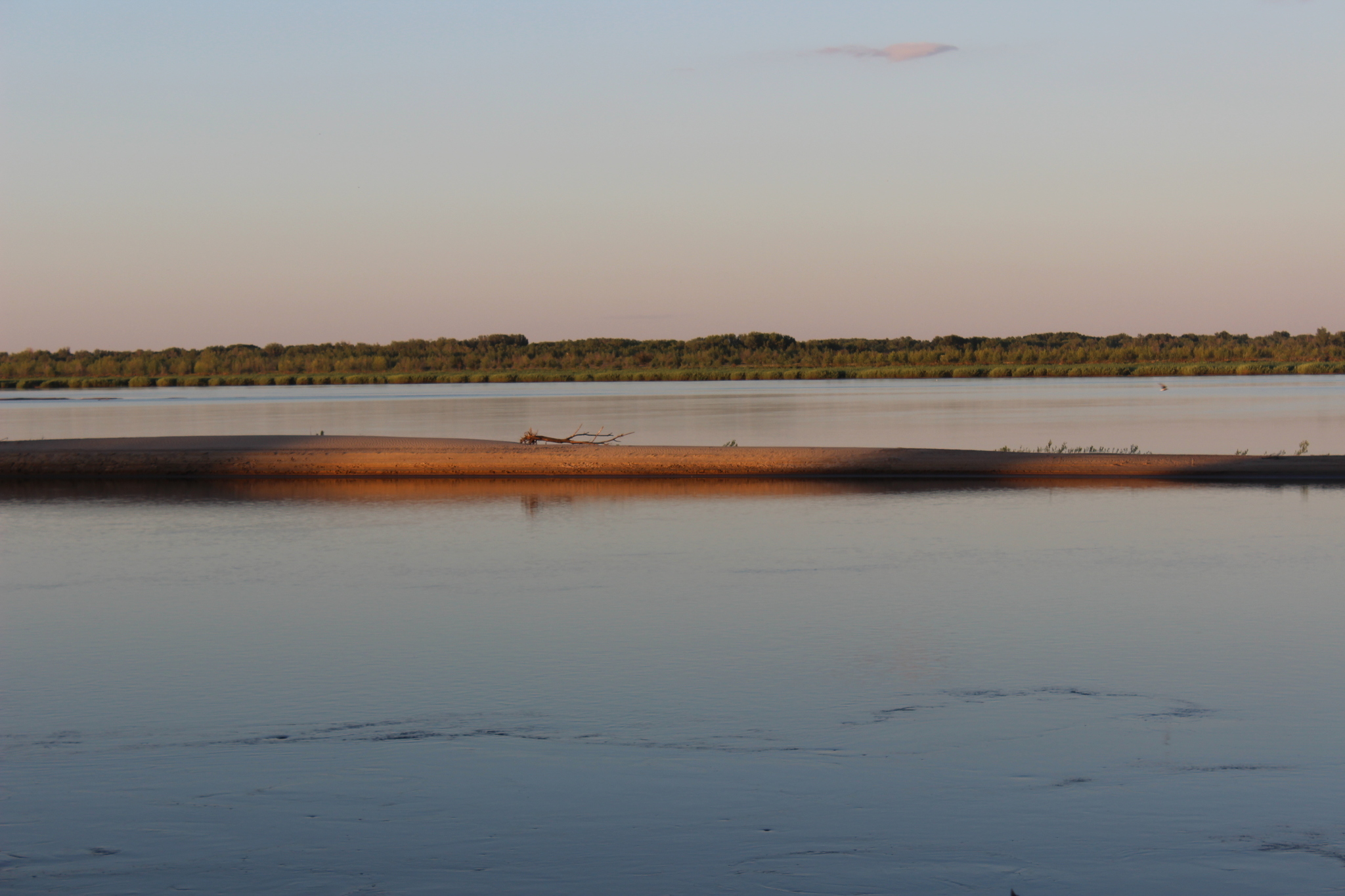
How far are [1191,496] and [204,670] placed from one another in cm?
1011

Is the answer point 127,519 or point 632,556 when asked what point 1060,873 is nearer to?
point 632,556

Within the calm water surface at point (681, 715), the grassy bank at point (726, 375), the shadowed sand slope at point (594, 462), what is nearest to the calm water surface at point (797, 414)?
the shadowed sand slope at point (594, 462)

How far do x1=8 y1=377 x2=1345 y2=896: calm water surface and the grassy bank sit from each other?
199 ft

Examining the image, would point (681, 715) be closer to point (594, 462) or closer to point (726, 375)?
point (594, 462)

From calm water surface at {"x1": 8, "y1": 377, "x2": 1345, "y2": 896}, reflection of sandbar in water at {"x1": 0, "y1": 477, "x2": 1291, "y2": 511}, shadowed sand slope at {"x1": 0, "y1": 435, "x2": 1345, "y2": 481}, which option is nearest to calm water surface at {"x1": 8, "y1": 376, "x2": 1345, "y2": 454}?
shadowed sand slope at {"x1": 0, "y1": 435, "x2": 1345, "y2": 481}

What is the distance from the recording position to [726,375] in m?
75.4

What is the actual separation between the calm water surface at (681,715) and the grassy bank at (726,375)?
60568 mm

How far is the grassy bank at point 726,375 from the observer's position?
230 feet

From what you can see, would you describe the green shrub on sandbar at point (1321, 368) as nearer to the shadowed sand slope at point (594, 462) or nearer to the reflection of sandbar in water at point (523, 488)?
the shadowed sand slope at point (594, 462)

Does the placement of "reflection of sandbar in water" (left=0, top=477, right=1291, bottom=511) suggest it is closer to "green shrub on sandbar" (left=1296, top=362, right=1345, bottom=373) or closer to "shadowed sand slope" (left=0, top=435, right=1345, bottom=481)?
"shadowed sand slope" (left=0, top=435, right=1345, bottom=481)

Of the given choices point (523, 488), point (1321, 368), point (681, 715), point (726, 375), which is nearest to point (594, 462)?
point (523, 488)

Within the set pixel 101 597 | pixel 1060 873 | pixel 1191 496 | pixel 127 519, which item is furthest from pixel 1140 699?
pixel 127 519

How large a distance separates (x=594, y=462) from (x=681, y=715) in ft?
34.3

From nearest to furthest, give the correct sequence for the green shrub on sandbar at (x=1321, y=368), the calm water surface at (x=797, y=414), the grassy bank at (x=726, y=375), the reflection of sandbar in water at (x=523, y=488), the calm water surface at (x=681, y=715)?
1. the calm water surface at (x=681, y=715)
2. the reflection of sandbar in water at (x=523, y=488)
3. the calm water surface at (x=797, y=414)
4. the green shrub on sandbar at (x=1321, y=368)
5. the grassy bank at (x=726, y=375)
